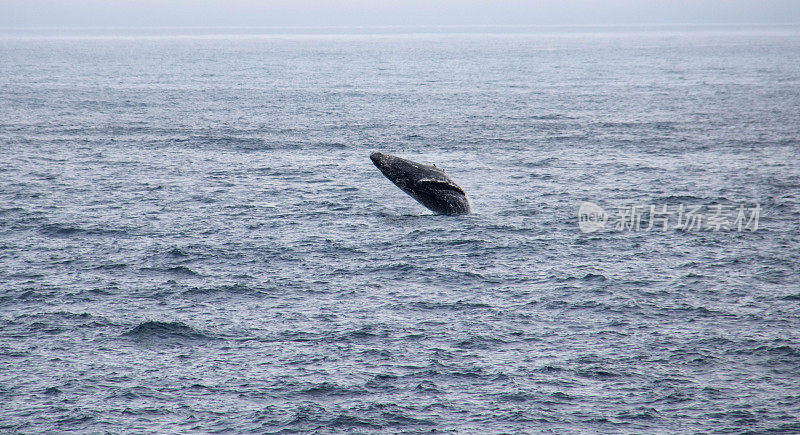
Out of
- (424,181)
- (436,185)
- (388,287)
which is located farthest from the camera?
(436,185)

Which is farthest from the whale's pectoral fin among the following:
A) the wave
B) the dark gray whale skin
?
the wave

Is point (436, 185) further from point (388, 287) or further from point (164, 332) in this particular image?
point (164, 332)

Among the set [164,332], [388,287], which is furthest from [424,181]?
[164,332]

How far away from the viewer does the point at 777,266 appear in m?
28.2

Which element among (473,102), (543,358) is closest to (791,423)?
(543,358)

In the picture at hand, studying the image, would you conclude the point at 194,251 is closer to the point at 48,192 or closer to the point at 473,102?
→ the point at 48,192

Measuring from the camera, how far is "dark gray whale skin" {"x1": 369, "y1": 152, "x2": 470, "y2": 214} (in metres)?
33.8

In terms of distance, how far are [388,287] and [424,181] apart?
812 cm

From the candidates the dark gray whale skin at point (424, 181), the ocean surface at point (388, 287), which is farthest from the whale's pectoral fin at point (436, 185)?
the ocean surface at point (388, 287)

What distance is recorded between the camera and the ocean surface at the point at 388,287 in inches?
736

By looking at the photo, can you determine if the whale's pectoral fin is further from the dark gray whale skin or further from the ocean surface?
the ocean surface

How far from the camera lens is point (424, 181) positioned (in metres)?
33.4

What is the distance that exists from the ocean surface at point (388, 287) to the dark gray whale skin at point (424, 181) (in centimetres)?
112

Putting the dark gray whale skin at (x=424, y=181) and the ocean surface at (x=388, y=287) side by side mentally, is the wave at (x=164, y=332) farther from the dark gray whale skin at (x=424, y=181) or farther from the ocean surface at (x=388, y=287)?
the dark gray whale skin at (x=424, y=181)
